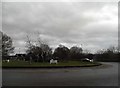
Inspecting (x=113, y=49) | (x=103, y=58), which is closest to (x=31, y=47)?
(x=103, y=58)

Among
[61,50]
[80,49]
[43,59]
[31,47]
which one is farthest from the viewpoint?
[80,49]

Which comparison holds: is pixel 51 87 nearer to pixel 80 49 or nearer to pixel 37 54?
pixel 37 54

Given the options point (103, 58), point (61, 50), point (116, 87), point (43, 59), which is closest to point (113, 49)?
point (103, 58)

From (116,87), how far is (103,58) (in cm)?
7313

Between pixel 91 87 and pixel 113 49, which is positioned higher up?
pixel 113 49

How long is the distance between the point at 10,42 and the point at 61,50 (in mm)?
16660

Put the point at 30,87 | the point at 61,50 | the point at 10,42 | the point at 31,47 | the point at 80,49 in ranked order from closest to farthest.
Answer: the point at 30,87 → the point at 31,47 → the point at 10,42 → the point at 61,50 → the point at 80,49

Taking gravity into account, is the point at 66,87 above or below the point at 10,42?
below

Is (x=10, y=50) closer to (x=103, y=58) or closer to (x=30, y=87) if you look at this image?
(x=103, y=58)

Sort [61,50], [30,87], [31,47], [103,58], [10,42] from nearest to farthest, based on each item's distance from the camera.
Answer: [30,87]
[31,47]
[10,42]
[61,50]
[103,58]

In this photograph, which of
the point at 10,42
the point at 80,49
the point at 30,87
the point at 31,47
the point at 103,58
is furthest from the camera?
the point at 80,49

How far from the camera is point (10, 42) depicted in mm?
57531

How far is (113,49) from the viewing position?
89438 millimetres

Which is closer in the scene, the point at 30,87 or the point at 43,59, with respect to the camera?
the point at 30,87
